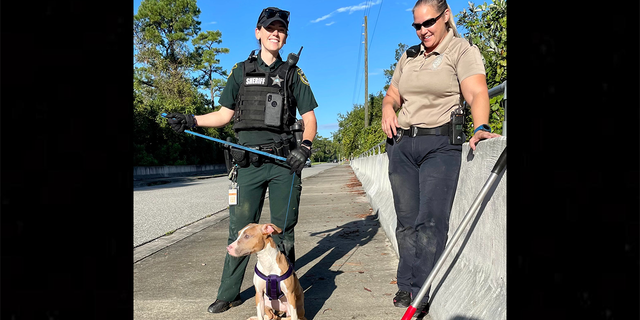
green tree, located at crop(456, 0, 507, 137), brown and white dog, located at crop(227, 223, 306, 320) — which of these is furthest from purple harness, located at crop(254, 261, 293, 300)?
green tree, located at crop(456, 0, 507, 137)

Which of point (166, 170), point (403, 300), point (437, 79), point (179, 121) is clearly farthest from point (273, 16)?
point (166, 170)

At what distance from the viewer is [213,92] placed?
53.6m

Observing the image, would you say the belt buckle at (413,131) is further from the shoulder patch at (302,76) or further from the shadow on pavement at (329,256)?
the shadow on pavement at (329,256)

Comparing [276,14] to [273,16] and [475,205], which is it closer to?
Answer: [273,16]

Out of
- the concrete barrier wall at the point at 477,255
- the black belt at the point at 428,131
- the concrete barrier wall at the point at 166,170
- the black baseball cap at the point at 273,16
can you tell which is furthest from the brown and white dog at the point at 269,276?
the concrete barrier wall at the point at 166,170

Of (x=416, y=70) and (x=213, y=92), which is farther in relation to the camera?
(x=213, y=92)

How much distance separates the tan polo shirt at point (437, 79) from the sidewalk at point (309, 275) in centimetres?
156

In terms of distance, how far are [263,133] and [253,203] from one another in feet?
1.99

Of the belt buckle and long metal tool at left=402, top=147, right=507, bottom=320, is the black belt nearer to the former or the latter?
the belt buckle

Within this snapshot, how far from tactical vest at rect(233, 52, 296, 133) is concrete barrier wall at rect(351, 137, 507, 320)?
1508 millimetres

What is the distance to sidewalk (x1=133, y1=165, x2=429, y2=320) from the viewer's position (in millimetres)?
3727
